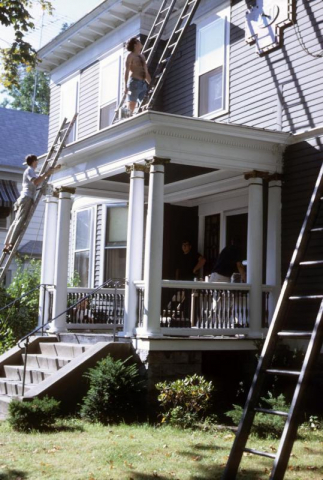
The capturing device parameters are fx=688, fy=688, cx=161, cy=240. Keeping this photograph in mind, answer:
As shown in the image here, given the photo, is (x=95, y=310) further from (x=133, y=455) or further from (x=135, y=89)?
(x=133, y=455)

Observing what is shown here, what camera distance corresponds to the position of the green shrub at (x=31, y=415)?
9.46 meters

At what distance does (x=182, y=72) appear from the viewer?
15688 millimetres

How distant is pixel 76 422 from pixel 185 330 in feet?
7.74

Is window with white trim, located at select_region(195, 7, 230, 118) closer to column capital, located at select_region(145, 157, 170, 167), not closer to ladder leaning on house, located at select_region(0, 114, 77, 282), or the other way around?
ladder leaning on house, located at select_region(0, 114, 77, 282)

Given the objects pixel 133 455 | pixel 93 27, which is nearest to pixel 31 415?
pixel 133 455

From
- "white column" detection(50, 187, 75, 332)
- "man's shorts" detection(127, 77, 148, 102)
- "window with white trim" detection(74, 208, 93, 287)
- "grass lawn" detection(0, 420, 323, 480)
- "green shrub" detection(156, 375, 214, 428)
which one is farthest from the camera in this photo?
"window with white trim" detection(74, 208, 93, 287)

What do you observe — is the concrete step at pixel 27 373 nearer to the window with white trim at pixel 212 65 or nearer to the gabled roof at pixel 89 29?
the window with white trim at pixel 212 65

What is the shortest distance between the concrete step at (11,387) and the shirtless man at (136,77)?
214 inches

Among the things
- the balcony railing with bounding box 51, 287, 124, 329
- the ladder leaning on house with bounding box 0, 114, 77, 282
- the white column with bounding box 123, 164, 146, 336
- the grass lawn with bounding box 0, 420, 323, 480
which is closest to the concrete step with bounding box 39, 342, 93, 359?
the white column with bounding box 123, 164, 146, 336

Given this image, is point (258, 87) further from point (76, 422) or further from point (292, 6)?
point (76, 422)

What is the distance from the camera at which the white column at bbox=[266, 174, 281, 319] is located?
40.0 ft

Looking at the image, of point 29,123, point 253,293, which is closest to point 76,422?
point 253,293

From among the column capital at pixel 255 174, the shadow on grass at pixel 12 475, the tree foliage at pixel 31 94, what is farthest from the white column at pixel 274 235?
the tree foliage at pixel 31 94

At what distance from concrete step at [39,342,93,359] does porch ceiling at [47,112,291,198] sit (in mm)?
3225
